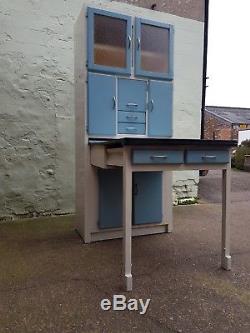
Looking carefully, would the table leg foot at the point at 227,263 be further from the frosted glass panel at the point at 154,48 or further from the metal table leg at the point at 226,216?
the frosted glass panel at the point at 154,48

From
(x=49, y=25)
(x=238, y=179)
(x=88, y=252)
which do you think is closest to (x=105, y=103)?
(x=88, y=252)

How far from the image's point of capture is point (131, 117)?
275cm

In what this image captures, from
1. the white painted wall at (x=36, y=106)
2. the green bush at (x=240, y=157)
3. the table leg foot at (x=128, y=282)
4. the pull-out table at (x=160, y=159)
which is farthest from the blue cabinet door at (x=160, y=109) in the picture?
the green bush at (x=240, y=157)

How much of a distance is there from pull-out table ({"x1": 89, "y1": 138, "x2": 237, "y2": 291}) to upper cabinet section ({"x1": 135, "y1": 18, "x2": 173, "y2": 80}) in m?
1.00

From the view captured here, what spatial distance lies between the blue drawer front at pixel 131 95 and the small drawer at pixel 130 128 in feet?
0.50

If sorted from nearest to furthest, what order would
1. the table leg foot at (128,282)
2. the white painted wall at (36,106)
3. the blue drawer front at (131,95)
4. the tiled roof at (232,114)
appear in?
1. the table leg foot at (128,282)
2. the blue drawer front at (131,95)
3. the white painted wall at (36,106)
4. the tiled roof at (232,114)

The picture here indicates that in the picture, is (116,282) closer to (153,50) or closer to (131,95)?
(131,95)

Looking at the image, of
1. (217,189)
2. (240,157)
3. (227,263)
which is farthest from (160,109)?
(240,157)

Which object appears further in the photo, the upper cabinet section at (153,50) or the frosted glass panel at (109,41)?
the upper cabinet section at (153,50)

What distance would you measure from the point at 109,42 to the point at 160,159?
1.39 m

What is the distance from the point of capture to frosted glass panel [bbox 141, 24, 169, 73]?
278 centimetres

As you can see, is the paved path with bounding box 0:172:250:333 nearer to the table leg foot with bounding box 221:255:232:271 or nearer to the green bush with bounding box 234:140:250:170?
the table leg foot with bounding box 221:255:232:271

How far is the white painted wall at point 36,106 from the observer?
335cm

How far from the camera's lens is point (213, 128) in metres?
17.4
